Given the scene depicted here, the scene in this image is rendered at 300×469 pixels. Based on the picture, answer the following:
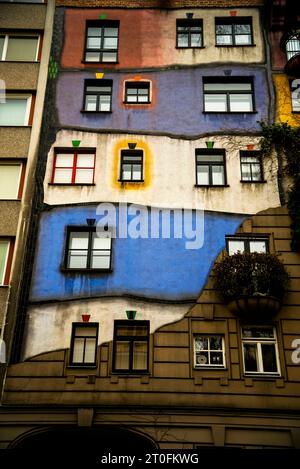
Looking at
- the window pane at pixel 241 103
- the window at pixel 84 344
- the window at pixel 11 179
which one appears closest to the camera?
the window at pixel 84 344

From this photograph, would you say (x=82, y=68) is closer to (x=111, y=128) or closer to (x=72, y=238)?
(x=111, y=128)

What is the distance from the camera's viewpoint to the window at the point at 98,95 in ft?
68.7

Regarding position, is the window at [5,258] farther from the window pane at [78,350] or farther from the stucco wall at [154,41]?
the stucco wall at [154,41]

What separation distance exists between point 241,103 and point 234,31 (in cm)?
400

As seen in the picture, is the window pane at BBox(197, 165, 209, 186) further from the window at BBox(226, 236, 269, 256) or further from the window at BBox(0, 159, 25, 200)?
the window at BBox(0, 159, 25, 200)

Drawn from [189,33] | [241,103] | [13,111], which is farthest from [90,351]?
[189,33]

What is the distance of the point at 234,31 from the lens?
22.5 meters

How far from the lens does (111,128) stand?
20156mm

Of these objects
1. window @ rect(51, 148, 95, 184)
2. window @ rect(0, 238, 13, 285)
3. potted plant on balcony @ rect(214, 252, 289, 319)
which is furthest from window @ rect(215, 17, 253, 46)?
window @ rect(0, 238, 13, 285)

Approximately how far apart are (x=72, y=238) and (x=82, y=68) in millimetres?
8145

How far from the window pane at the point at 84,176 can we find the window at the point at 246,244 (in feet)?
19.3

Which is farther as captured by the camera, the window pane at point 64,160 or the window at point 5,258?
the window pane at point 64,160

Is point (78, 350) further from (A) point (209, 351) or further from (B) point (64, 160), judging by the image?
(B) point (64, 160)

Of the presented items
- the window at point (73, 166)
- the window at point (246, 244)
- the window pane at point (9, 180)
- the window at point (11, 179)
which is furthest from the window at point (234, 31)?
the window pane at point (9, 180)
